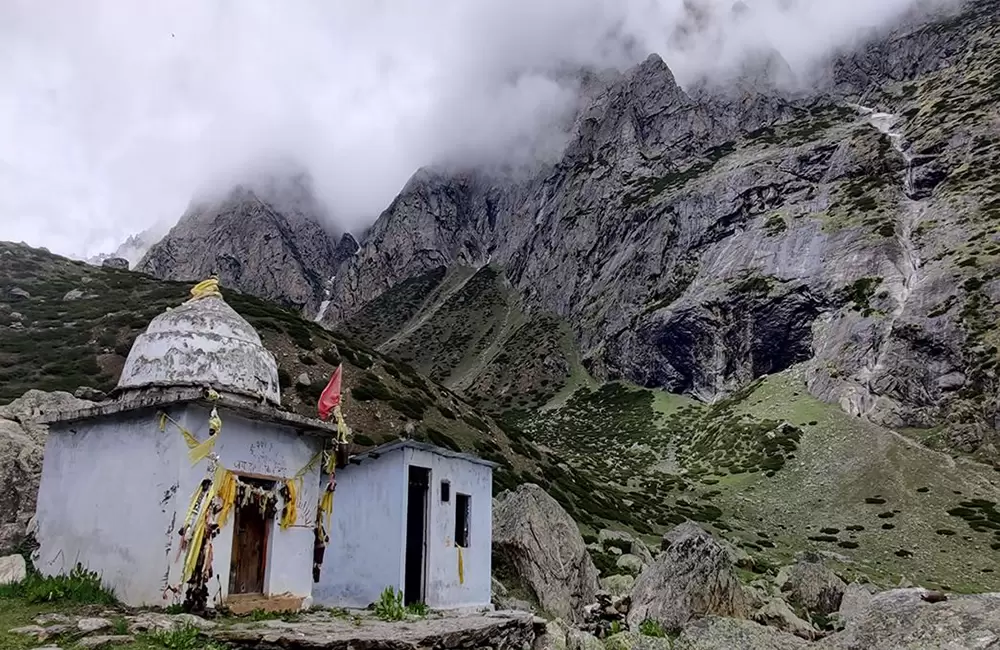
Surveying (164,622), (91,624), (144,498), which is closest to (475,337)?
(144,498)

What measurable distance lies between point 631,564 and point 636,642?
1988cm

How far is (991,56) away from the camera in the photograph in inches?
3829

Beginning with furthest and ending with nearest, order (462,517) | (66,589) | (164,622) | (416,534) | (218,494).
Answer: (462,517) → (416,534) → (218,494) → (66,589) → (164,622)

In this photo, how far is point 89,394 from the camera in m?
37.4

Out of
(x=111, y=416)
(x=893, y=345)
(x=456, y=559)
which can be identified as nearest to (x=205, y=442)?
(x=111, y=416)

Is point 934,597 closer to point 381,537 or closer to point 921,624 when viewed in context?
point 921,624

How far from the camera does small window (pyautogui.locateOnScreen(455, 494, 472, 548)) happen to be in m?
21.8

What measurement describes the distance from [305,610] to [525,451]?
38.5m

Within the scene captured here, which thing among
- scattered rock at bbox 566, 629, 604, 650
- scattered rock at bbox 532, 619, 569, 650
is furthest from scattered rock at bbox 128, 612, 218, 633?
scattered rock at bbox 566, 629, 604, 650

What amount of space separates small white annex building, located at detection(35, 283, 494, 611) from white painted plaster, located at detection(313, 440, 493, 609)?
4cm

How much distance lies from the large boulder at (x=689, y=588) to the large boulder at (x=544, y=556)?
14.7 ft

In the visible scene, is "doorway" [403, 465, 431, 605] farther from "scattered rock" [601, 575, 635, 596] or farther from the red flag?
"scattered rock" [601, 575, 635, 596]

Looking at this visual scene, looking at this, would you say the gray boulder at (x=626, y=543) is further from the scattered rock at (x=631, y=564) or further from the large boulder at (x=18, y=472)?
the large boulder at (x=18, y=472)

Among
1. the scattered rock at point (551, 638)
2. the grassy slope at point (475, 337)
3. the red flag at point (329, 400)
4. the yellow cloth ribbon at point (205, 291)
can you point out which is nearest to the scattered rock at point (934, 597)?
the scattered rock at point (551, 638)
